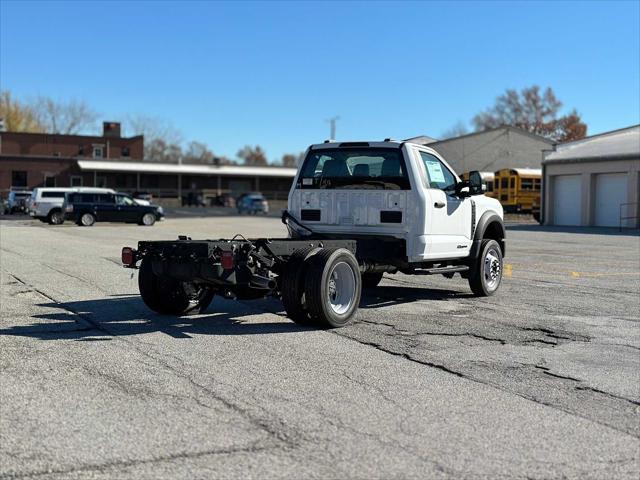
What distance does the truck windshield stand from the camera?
32.9 feet

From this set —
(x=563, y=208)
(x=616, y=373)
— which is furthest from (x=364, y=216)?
(x=563, y=208)

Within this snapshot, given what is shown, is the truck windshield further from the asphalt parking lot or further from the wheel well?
the wheel well

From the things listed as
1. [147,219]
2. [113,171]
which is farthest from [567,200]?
[113,171]

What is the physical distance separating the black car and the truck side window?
94.6 ft

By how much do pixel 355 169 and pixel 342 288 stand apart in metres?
2.18

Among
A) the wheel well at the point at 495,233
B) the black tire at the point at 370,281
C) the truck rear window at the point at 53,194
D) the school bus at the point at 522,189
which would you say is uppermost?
the school bus at the point at 522,189

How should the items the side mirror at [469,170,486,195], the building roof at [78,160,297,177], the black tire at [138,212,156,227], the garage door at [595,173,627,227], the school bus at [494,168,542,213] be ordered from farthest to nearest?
1. the building roof at [78,160,297,177]
2. the school bus at [494,168,542,213]
3. the garage door at [595,173,627,227]
4. the black tire at [138,212,156,227]
5. the side mirror at [469,170,486,195]

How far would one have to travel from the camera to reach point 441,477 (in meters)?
4.16

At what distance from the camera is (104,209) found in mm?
36969

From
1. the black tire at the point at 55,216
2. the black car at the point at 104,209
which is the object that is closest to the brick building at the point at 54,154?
the black tire at the point at 55,216

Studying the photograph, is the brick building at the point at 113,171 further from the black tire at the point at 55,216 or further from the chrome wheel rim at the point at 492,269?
the chrome wheel rim at the point at 492,269

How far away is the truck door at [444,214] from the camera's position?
1009 centimetres

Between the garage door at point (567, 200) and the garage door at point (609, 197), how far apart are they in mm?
1188

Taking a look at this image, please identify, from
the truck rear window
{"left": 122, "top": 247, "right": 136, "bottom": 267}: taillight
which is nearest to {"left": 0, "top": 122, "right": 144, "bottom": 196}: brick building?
the truck rear window
